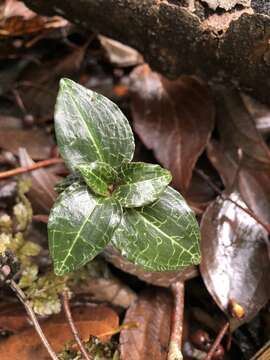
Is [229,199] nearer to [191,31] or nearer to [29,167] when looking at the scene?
[191,31]

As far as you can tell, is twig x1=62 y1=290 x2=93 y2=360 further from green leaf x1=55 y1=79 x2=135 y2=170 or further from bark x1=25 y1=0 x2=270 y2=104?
bark x1=25 y1=0 x2=270 y2=104

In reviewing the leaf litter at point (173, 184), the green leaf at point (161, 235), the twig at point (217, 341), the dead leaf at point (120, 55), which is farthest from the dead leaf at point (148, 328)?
the dead leaf at point (120, 55)

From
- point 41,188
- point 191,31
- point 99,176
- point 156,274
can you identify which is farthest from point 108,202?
point 191,31

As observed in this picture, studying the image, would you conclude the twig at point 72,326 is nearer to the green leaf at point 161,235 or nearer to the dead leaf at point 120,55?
the green leaf at point 161,235

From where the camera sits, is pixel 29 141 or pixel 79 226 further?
pixel 29 141

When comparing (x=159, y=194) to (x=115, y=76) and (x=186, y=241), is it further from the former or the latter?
(x=115, y=76)

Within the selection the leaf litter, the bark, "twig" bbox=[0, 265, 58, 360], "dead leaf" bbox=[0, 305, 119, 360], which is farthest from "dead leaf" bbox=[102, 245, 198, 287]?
the bark
